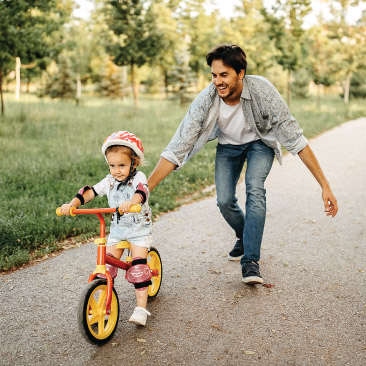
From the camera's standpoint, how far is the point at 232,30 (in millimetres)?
22094

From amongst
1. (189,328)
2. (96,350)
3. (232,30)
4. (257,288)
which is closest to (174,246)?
(257,288)

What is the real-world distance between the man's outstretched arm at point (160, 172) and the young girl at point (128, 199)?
322 millimetres

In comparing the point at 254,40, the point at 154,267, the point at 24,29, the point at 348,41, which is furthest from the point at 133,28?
the point at 154,267

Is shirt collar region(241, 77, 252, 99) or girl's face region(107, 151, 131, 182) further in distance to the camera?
shirt collar region(241, 77, 252, 99)

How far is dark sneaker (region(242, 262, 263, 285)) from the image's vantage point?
3782mm

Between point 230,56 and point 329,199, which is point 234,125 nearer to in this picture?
point 230,56

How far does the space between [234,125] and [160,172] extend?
0.81m

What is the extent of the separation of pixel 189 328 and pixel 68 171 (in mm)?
5446

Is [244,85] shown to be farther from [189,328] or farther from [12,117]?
[12,117]

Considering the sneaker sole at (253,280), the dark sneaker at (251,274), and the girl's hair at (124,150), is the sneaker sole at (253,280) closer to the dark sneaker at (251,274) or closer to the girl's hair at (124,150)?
the dark sneaker at (251,274)

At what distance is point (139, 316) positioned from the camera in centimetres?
312

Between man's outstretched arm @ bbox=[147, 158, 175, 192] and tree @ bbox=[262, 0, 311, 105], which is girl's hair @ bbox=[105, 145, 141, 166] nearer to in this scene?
man's outstretched arm @ bbox=[147, 158, 175, 192]

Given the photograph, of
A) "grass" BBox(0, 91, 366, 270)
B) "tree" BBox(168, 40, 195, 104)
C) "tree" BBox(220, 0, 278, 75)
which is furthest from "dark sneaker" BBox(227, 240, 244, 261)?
Result: "tree" BBox(168, 40, 195, 104)

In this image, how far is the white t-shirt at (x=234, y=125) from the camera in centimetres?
389
